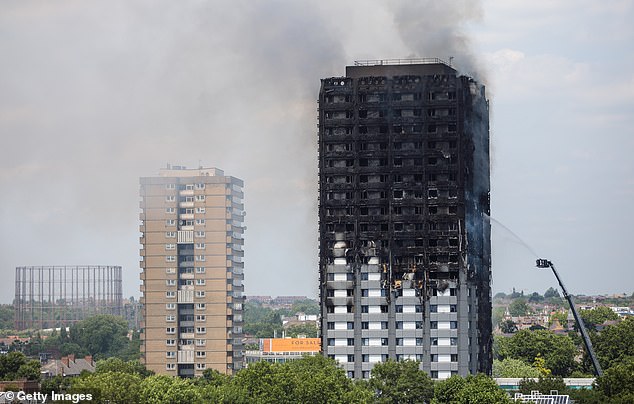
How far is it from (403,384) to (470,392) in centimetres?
2109

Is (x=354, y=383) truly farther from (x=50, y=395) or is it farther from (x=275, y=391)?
(x=50, y=395)

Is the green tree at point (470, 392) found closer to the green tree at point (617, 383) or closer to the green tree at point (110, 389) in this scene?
the green tree at point (617, 383)

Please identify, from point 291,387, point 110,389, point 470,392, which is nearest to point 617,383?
point 470,392

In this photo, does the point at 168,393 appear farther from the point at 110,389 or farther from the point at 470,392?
the point at 470,392

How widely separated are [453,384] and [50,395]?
191ft

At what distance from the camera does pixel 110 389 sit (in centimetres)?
17700

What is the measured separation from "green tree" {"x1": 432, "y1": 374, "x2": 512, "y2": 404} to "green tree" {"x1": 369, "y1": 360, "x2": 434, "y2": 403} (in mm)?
9658

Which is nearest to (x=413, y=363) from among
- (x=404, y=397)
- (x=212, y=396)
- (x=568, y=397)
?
(x=404, y=397)

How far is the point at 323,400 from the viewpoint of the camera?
173 meters

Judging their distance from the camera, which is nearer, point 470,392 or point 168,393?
point 470,392

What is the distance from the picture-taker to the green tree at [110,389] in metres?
174

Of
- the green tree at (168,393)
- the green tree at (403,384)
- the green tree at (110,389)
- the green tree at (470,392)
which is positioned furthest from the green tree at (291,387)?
the green tree at (110,389)

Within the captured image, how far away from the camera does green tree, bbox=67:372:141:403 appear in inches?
6865

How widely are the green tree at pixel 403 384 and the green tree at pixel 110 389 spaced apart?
35.6 m
